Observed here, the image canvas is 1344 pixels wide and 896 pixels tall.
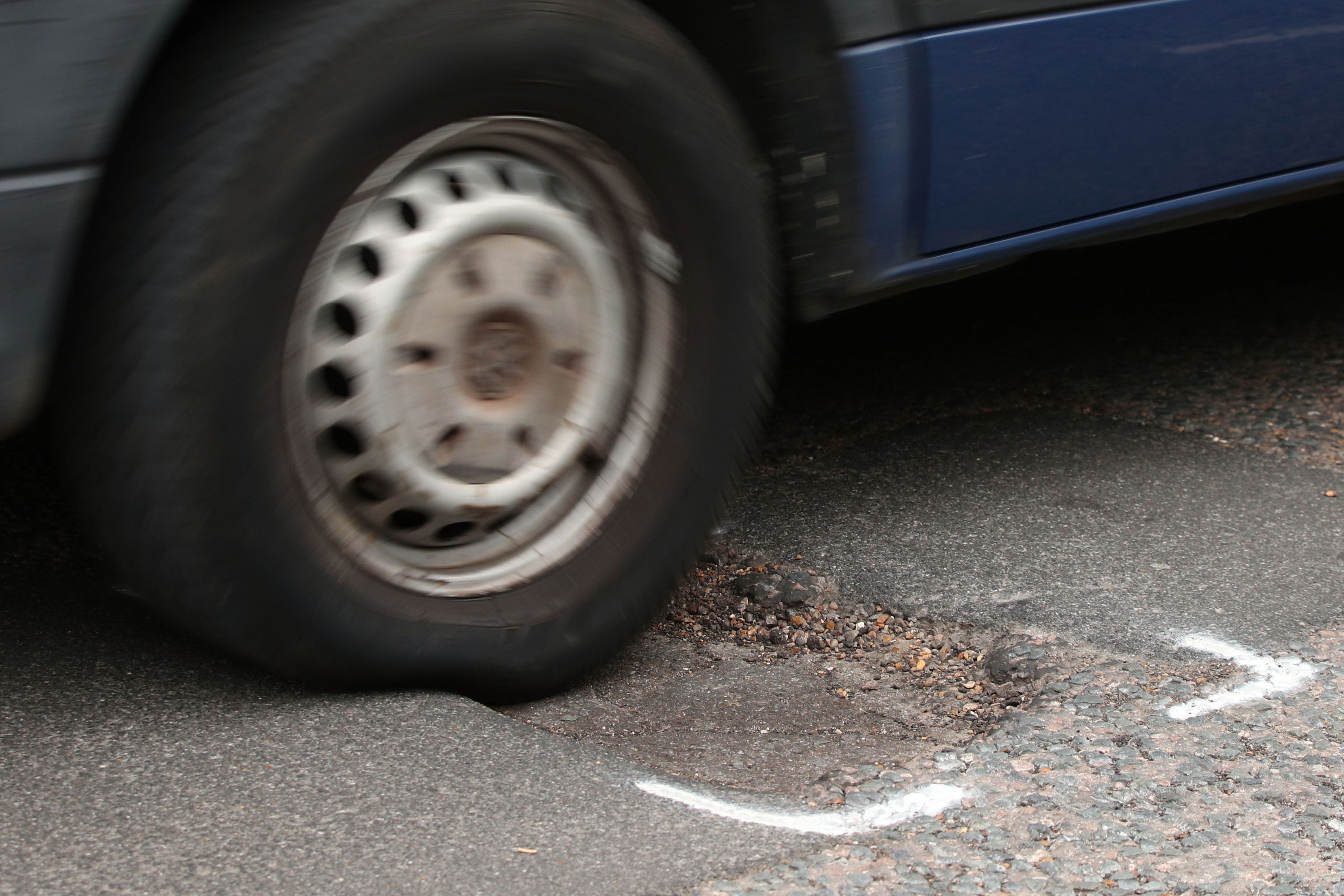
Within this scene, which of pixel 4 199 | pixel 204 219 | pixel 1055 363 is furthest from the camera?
pixel 1055 363

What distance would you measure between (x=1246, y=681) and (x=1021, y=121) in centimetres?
93

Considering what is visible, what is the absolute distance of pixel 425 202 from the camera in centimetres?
184

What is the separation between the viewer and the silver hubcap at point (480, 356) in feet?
5.91

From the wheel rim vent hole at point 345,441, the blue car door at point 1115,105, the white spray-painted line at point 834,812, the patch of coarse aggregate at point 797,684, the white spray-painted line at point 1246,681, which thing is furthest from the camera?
the blue car door at point 1115,105

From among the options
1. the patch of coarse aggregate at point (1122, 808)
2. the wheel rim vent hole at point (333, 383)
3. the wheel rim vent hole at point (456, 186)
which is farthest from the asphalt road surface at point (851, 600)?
the wheel rim vent hole at point (456, 186)

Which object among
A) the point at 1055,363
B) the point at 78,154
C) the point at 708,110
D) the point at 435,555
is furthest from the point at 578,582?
the point at 1055,363

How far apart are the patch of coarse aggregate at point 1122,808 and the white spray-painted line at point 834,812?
0.02 m

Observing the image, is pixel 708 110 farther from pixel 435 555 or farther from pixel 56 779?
pixel 56 779

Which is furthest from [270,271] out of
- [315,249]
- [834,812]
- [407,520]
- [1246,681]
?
[1246,681]

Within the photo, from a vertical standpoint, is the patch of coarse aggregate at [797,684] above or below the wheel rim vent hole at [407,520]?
below

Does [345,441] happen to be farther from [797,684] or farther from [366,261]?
[797,684]

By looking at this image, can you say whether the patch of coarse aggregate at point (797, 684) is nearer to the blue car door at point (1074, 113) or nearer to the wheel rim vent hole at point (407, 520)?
the wheel rim vent hole at point (407, 520)

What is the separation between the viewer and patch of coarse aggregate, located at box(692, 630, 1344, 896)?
1.62m

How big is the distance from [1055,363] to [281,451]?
2318 millimetres
